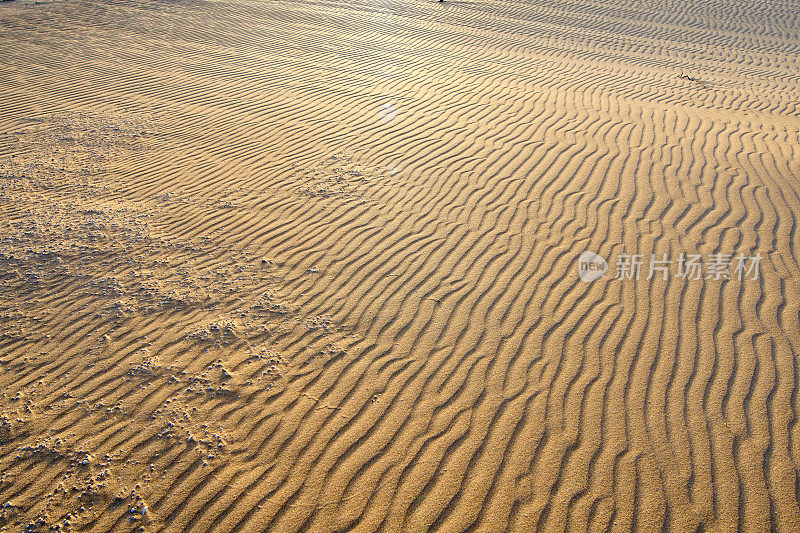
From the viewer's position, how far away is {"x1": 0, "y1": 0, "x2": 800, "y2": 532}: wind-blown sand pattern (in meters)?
2.77

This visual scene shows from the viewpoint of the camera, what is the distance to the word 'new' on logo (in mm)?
4301

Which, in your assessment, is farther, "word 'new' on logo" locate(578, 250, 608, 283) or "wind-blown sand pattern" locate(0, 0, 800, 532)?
"word 'new' on logo" locate(578, 250, 608, 283)

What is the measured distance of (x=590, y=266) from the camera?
4395 millimetres

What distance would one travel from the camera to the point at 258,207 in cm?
534

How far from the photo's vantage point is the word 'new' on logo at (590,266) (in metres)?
4.30

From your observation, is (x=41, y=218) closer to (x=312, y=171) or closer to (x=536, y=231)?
(x=312, y=171)

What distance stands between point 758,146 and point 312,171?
5987 mm

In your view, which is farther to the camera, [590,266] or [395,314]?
[590,266]

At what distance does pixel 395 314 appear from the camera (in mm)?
3945

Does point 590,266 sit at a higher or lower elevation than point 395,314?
higher

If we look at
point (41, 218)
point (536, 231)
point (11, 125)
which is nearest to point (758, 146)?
point (536, 231)

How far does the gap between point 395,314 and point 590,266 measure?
76.2 inches

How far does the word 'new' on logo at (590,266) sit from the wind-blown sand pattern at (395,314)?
95 mm

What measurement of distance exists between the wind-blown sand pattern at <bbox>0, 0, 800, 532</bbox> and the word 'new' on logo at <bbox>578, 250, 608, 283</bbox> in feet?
0.31
